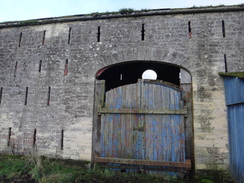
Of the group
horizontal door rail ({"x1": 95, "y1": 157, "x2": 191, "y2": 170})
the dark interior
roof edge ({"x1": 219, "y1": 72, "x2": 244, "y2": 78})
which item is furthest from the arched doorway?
the dark interior

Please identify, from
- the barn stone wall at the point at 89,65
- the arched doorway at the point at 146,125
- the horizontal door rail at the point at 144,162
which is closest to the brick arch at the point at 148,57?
the barn stone wall at the point at 89,65

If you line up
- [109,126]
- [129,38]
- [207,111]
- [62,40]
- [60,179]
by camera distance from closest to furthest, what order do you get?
[60,179] < [207,111] < [109,126] < [129,38] < [62,40]

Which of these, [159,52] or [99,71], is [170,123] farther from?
[99,71]

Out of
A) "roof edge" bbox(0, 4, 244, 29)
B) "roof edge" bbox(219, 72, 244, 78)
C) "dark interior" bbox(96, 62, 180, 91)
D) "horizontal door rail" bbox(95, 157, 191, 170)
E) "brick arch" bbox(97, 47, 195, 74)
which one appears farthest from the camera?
"dark interior" bbox(96, 62, 180, 91)

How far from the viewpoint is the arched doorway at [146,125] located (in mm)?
5262

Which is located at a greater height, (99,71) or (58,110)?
(99,71)

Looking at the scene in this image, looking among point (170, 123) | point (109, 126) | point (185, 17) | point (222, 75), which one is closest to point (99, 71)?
point (109, 126)

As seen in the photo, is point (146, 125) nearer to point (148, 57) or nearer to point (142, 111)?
point (142, 111)

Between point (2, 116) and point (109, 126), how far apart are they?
433 centimetres

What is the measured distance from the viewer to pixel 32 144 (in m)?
6.22

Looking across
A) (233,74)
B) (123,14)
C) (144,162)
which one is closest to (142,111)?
(144,162)

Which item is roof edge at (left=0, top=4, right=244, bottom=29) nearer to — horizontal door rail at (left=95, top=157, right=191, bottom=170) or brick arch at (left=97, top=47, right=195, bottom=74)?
brick arch at (left=97, top=47, right=195, bottom=74)

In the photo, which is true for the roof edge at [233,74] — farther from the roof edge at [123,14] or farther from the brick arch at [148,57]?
the roof edge at [123,14]

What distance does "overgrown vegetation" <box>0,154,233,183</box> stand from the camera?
4711mm
